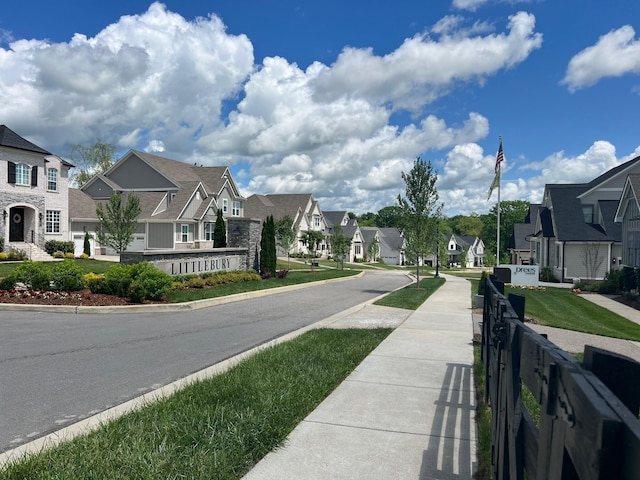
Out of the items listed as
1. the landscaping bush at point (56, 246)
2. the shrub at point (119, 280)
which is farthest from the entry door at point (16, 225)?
the shrub at point (119, 280)

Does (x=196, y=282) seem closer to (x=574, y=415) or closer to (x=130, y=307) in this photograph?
(x=130, y=307)

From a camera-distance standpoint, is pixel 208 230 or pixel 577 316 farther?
pixel 208 230

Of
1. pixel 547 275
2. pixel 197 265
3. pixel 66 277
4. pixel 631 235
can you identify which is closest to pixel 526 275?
pixel 631 235

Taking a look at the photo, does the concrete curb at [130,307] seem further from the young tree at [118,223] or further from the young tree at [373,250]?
the young tree at [373,250]

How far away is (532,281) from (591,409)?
25524 mm

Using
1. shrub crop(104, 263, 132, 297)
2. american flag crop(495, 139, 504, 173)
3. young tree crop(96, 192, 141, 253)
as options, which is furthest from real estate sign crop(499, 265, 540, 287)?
young tree crop(96, 192, 141, 253)

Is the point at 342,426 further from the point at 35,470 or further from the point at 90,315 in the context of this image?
the point at 90,315

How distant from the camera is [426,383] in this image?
679 cm

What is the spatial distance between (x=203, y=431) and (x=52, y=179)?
122ft

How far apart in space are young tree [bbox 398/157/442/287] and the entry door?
2750cm

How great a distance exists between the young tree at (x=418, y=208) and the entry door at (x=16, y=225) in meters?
27.5

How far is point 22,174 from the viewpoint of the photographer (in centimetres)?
3275

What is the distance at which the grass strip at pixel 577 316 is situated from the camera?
538 inches

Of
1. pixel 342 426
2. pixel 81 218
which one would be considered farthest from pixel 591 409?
pixel 81 218
